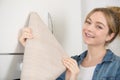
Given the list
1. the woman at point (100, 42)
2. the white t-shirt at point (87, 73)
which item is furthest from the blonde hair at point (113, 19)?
the white t-shirt at point (87, 73)

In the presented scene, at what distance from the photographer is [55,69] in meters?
1.03

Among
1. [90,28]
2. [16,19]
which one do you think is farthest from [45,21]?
[90,28]

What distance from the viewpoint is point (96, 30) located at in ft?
3.80

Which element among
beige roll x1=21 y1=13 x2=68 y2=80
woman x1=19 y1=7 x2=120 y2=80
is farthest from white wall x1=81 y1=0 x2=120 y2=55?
beige roll x1=21 y1=13 x2=68 y2=80

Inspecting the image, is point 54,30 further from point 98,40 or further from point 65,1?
point 98,40

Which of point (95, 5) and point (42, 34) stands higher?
point (95, 5)

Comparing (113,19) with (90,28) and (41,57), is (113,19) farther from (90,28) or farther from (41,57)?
(41,57)

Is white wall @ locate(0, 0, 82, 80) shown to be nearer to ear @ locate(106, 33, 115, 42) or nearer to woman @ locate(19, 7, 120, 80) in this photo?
woman @ locate(19, 7, 120, 80)

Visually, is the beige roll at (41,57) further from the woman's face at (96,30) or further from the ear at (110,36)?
the ear at (110,36)

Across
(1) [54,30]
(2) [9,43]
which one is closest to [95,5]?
(1) [54,30]

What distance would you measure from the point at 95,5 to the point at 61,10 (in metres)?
0.23

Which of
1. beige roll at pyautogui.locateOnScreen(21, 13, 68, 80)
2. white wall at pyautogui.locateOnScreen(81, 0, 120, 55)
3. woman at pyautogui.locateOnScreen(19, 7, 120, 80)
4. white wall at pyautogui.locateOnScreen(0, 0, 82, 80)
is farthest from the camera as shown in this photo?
white wall at pyautogui.locateOnScreen(81, 0, 120, 55)

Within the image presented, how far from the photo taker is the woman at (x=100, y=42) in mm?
1133

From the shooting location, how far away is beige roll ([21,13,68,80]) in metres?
0.98
